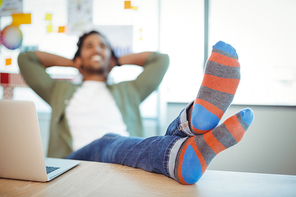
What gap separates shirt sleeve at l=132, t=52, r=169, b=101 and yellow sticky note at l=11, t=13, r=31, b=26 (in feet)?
4.31

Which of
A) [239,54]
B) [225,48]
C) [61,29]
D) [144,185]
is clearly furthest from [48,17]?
[144,185]

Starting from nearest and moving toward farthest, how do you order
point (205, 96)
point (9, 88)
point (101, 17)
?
point (205, 96)
point (101, 17)
point (9, 88)

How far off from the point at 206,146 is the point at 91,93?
3.48ft

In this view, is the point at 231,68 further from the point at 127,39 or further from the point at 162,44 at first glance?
the point at 127,39

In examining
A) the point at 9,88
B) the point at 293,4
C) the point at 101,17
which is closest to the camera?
the point at 293,4

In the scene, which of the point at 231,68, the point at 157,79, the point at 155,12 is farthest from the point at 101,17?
the point at 231,68

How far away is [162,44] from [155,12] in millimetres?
256

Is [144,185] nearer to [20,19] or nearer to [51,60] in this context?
[51,60]

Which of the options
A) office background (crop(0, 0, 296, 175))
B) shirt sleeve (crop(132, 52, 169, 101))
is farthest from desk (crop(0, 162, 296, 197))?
office background (crop(0, 0, 296, 175))

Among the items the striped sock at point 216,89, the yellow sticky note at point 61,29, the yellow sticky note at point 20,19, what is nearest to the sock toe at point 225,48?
the striped sock at point 216,89

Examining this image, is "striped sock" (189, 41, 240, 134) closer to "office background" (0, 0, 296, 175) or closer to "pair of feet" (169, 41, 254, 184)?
"pair of feet" (169, 41, 254, 184)

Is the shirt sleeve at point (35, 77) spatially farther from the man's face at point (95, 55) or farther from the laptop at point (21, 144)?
the laptop at point (21, 144)

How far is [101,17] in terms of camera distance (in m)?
2.03

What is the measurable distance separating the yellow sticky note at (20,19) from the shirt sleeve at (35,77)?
2.70 feet
